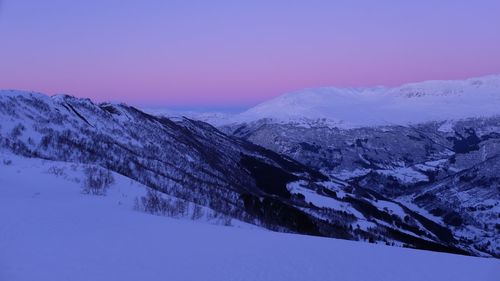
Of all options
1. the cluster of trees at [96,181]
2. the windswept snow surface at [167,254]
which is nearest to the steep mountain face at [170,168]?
the cluster of trees at [96,181]

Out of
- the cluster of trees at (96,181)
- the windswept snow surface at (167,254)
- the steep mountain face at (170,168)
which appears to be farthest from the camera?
the steep mountain face at (170,168)

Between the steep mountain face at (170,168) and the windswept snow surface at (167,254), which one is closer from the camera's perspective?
the windswept snow surface at (167,254)

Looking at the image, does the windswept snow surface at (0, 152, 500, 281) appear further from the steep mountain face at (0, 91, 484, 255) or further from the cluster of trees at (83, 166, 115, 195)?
the steep mountain face at (0, 91, 484, 255)

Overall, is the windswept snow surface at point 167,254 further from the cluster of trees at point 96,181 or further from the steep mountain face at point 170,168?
the steep mountain face at point 170,168

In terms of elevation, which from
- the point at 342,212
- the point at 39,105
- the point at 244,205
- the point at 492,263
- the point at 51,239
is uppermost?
the point at 39,105

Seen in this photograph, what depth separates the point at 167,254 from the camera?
1525cm

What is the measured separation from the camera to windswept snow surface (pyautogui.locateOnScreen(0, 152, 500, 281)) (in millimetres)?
12750

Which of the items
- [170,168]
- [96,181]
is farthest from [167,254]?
[170,168]

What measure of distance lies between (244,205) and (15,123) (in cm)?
4366

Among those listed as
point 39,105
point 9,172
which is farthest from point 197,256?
point 39,105

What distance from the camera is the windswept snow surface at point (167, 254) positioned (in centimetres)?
1275

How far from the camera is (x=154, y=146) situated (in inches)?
5330

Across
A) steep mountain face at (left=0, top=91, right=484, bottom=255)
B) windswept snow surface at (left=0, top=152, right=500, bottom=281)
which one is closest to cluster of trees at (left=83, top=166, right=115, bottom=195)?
windswept snow surface at (left=0, top=152, right=500, bottom=281)

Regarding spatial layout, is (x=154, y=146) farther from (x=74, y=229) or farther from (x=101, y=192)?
(x=74, y=229)
